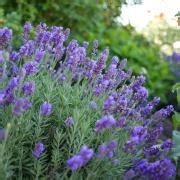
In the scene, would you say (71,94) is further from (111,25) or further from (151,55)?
(111,25)

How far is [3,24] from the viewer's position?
12.4ft

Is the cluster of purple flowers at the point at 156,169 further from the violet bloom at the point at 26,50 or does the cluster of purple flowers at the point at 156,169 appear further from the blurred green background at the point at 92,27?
the blurred green background at the point at 92,27

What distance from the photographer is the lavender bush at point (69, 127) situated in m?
1.73

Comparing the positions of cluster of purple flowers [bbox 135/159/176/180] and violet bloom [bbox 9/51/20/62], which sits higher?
violet bloom [bbox 9/51/20/62]

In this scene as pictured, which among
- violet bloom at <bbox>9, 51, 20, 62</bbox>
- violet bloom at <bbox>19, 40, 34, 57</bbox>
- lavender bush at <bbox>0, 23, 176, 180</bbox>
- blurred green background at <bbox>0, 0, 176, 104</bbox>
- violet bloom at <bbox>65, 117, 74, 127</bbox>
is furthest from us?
blurred green background at <bbox>0, 0, 176, 104</bbox>

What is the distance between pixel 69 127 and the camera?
1974 millimetres

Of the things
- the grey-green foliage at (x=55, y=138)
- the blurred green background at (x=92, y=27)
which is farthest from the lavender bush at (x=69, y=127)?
the blurred green background at (x=92, y=27)

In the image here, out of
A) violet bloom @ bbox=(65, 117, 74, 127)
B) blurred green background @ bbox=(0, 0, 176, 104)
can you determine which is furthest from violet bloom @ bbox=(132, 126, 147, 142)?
blurred green background @ bbox=(0, 0, 176, 104)

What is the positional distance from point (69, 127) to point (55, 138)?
107 millimetres

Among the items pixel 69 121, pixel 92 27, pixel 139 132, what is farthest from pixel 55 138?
Answer: pixel 92 27

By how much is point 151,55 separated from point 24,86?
307 cm

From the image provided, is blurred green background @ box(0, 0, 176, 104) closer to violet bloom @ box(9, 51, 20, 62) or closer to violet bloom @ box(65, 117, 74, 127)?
violet bloom @ box(9, 51, 20, 62)

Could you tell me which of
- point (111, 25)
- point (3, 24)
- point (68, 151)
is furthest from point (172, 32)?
point (68, 151)

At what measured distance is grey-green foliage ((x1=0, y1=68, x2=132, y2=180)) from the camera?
70.1 inches
